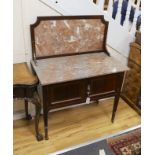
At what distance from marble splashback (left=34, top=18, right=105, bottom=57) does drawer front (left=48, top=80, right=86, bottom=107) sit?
42 cm

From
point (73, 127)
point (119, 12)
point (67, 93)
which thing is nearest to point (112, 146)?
point (67, 93)

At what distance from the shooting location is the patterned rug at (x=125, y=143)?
1517 mm

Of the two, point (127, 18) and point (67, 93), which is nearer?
point (67, 93)

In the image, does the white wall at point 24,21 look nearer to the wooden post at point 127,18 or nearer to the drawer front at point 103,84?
the drawer front at point 103,84

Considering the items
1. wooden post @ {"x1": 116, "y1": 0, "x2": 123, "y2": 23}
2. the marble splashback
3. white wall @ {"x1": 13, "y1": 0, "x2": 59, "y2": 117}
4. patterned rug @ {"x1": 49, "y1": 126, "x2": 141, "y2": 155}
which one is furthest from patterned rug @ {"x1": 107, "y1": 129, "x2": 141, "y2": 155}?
wooden post @ {"x1": 116, "y1": 0, "x2": 123, "y2": 23}

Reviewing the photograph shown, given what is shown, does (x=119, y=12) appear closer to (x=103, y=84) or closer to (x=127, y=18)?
(x=127, y=18)

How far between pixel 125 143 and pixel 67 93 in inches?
24.2

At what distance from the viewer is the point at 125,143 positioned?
1.58m

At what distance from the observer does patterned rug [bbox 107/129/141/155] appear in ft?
4.98

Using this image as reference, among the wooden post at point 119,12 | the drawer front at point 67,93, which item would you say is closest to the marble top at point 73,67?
the drawer front at point 67,93

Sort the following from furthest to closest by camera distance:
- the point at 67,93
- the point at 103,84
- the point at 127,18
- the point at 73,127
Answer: the point at 127,18 → the point at 73,127 → the point at 103,84 → the point at 67,93
